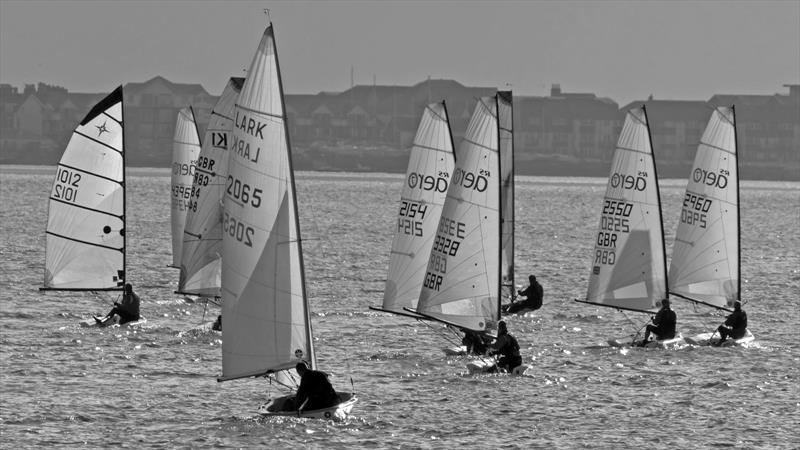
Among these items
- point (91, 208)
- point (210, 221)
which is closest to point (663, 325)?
point (210, 221)

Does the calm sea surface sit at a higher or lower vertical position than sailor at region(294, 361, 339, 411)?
lower

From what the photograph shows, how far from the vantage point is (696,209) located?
145 ft

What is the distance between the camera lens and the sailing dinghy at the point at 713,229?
43.8 m

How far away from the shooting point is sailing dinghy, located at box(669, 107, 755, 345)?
43844 mm

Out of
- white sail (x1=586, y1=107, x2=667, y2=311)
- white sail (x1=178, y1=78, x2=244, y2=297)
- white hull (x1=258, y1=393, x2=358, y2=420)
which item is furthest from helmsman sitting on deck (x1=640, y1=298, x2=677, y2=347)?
white hull (x1=258, y1=393, x2=358, y2=420)

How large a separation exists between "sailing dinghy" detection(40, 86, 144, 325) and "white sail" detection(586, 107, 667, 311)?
12.4m

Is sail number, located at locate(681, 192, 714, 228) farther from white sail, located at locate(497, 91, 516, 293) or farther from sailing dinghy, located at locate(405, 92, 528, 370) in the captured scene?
sailing dinghy, located at locate(405, 92, 528, 370)

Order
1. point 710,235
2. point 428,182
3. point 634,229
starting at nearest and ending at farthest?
1. point 428,182
2. point 634,229
3. point 710,235

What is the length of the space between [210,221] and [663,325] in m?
11.8

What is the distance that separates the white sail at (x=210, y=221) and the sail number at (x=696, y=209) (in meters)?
12.2

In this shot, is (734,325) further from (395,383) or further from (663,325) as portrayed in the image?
(395,383)

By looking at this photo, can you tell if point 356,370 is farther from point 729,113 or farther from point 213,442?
point 729,113

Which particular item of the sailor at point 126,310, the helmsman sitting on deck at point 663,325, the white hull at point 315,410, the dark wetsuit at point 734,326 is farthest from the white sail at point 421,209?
the white hull at point 315,410

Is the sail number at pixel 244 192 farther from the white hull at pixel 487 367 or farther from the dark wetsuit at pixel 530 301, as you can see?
the dark wetsuit at pixel 530 301
